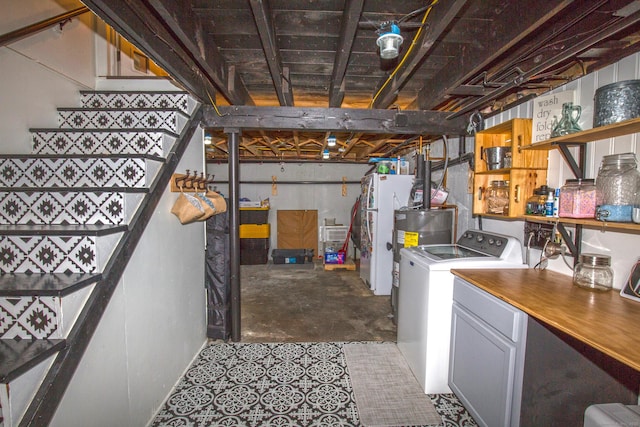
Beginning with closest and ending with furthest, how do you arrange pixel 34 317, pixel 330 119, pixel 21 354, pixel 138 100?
pixel 21 354, pixel 34 317, pixel 138 100, pixel 330 119

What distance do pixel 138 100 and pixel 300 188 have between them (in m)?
4.86

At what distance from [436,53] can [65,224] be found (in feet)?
8.73

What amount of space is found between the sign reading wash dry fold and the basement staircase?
101 inches

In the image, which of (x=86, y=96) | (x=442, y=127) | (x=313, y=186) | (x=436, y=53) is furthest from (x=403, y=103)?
(x=313, y=186)

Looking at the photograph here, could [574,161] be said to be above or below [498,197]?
above

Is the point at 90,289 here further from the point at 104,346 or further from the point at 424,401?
the point at 424,401

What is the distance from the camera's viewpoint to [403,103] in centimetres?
319

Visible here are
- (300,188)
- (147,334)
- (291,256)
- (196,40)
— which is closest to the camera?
(196,40)

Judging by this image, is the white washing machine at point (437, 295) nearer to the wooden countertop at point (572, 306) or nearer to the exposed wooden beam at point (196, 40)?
the wooden countertop at point (572, 306)

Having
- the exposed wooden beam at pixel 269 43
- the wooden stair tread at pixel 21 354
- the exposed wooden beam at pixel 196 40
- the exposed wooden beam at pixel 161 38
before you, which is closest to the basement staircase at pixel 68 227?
the wooden stair tread at pixel 21 354

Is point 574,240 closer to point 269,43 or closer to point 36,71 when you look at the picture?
point 269,43

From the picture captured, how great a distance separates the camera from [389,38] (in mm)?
1464

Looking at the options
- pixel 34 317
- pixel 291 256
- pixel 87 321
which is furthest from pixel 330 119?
pixel 291 256

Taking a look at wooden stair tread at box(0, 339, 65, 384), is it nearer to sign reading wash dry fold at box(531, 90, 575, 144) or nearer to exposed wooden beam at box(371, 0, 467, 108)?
exposed wooden beam at box(371, 0, 467, 108)
